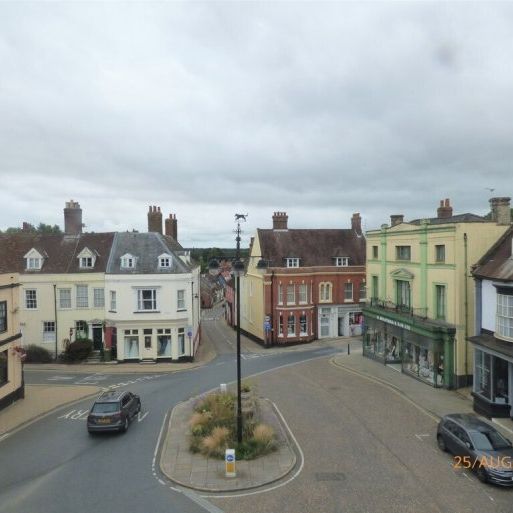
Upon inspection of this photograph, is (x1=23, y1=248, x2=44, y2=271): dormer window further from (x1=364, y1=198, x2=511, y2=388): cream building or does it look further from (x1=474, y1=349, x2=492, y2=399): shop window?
(x1=474, y1=349, x2=492, y2=399): shop window

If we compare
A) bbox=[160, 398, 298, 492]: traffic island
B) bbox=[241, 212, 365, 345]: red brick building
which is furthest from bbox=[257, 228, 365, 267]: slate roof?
bbox=[160, 398, 298, 492]: traffic island

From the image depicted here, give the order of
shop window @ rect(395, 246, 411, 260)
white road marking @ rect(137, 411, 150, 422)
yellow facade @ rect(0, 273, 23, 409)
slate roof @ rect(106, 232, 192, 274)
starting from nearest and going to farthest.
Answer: white road marking @ rect(137, 411, 150, 422) → yellow facade @ rect(0, 273, 23, 409) → shop window @ rect(395, 246, 411, 260) → slate roof @ rect(106, 232, 192, 274)

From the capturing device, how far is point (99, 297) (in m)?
39.8

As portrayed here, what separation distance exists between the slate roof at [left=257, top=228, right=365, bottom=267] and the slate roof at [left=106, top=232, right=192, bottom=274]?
10676 mm

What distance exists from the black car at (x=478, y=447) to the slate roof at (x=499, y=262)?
7.34 m

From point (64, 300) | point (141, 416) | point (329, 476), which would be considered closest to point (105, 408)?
point (141, 416)

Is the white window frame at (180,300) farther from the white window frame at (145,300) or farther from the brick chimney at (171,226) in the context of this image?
the brick chimney at (171,226)

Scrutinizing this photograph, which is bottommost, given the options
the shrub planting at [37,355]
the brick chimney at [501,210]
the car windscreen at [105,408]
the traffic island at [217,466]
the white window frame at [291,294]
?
the shrub planting at [37,355]

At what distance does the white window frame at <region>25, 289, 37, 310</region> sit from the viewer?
4012 centimetres

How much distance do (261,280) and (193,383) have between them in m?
19.4

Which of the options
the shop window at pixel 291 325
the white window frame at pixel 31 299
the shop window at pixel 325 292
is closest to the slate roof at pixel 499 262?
the shop window at pixel 325 292

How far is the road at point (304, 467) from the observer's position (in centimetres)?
1399

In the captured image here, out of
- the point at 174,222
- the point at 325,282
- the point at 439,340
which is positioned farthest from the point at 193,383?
the point at 174,222

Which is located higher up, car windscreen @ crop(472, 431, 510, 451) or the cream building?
the cream building
